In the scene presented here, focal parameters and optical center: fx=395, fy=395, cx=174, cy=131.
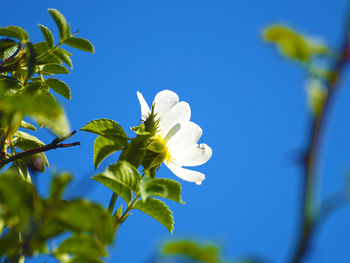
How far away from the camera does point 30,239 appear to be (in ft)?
1.46

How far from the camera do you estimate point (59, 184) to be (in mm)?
490

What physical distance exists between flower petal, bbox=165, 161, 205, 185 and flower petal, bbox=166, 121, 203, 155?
43 millimetres

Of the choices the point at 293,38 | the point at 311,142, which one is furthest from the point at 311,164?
the point at 293,38

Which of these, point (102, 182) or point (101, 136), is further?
point (101, 136)

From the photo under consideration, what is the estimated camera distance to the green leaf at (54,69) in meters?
1.15

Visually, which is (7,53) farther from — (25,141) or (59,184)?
(59,184)

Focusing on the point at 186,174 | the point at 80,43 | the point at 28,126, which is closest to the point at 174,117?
the point at 186,174

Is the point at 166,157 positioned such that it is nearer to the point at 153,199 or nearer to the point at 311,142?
the point at 153,199

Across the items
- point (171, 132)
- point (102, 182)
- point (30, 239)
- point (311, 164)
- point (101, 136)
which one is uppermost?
point (171, 132)

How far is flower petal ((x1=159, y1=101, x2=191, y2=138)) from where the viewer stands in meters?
1.18

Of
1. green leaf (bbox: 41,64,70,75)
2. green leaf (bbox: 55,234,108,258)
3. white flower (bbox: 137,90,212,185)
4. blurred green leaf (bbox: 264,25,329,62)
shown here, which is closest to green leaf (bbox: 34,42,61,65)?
green leaf (bbox: 41,64,70,75)

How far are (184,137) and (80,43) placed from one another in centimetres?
40

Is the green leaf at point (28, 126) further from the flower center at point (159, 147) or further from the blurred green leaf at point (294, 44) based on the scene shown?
the blurred green leaf at point (294, 44)

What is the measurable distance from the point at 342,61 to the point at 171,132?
0.77 meters
